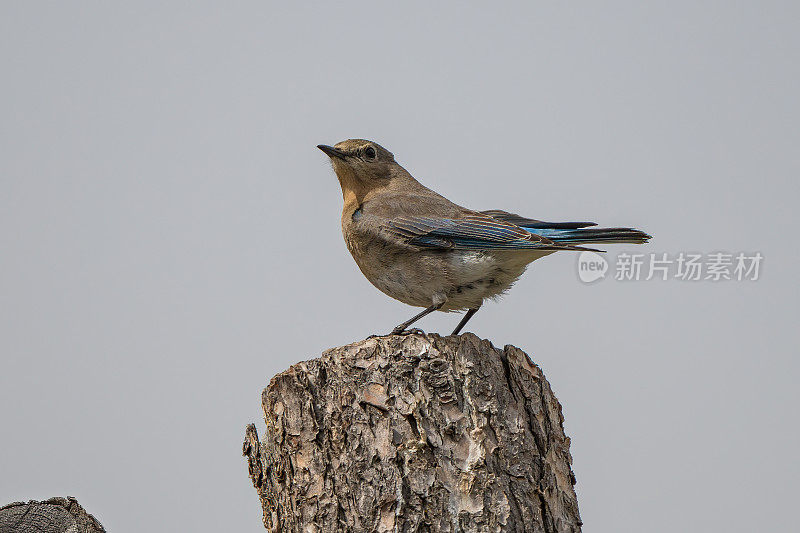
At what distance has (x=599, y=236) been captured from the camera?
6844mm

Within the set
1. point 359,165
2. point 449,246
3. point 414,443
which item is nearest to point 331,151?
point 359,165

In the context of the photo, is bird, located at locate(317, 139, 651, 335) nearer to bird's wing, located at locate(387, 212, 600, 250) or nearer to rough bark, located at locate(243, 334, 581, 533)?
bird's wing, located at locate(387, 212, 600, 250)

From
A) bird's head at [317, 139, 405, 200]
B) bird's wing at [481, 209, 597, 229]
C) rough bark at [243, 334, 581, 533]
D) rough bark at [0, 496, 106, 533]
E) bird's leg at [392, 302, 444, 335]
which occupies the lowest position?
rough bark at [0, 496, 106, 533]

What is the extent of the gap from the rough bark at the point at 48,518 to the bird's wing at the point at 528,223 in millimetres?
4022

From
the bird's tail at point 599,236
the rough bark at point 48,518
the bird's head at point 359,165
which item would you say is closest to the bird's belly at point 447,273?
the bird's tail at point 599,236

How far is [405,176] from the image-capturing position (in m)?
8.72

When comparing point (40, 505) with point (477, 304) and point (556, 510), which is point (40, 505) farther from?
point (477, 304)

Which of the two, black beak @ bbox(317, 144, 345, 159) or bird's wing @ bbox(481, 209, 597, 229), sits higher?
black beak @ bbox(317, 144, 345, 159)

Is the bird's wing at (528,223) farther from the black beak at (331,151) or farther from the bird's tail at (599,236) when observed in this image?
the black beak at (331,151)

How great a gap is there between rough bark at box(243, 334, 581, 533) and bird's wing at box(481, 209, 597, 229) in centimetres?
180

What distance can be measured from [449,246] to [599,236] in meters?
1.14

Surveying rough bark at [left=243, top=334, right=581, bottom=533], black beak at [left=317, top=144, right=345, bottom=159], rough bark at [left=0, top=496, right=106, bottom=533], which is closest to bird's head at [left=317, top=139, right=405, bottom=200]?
black beak at [left=317, top=144, right=345, bottom=159]

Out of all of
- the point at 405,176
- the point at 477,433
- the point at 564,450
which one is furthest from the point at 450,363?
the point at 405,176

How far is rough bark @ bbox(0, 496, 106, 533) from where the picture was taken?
4348 millimetres
